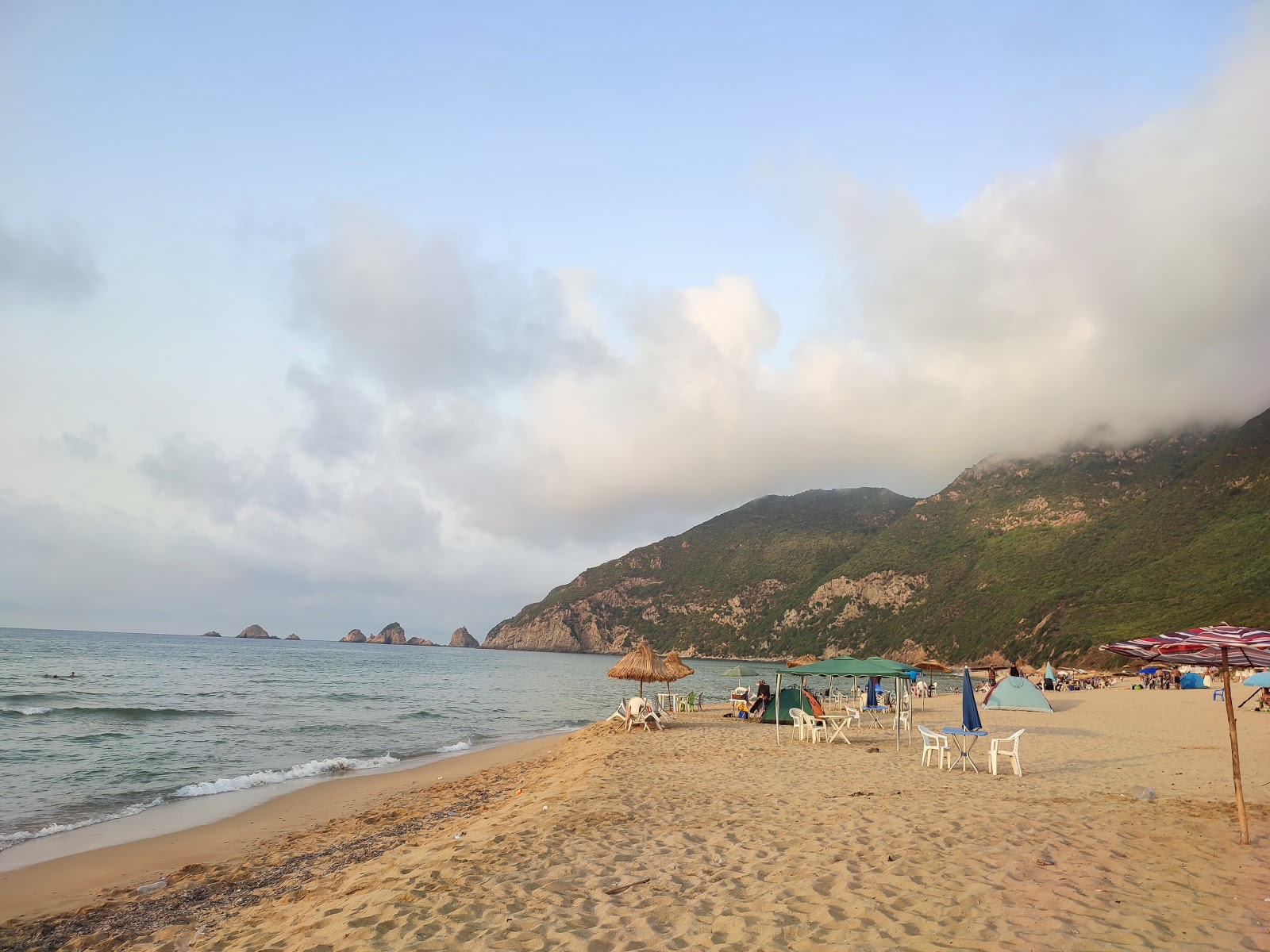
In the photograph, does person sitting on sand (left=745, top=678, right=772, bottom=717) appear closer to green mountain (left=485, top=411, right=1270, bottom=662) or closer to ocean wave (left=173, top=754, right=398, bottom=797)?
ocean wave (left=173, top=754, right=398, bottom=797)

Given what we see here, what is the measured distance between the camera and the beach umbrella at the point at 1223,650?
266 inches

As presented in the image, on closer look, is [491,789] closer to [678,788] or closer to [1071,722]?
[678,788]

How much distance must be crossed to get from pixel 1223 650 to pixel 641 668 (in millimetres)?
17842

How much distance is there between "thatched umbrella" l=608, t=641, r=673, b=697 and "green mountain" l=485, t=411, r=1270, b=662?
1719 inches

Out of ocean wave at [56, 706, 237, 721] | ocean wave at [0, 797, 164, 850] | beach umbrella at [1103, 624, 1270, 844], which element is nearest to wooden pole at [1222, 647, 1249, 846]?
beach umbrella at [1103, 624, 1270, 844]

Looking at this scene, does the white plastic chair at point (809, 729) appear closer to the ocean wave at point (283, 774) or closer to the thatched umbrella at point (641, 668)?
the thatched umbrella at point (641, 668)

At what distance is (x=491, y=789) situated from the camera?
14.2 metres

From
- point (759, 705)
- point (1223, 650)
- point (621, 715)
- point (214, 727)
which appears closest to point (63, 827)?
point (621, 715)

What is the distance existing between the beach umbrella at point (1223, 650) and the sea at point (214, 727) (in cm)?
1563

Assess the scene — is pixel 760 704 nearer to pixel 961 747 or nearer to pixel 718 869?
pixel 961 747

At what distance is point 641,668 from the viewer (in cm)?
2322

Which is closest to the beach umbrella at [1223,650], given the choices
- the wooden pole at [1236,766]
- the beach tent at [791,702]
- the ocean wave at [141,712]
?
the wooden pole at [1236,766]

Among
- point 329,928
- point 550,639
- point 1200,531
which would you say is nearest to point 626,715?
point 329,928

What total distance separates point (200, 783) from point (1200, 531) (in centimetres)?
7800
